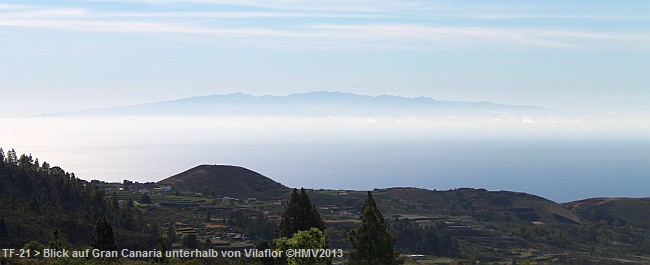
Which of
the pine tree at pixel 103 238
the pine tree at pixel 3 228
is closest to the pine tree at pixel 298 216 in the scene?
the pine tree at pixel 103 238

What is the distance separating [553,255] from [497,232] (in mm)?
23332

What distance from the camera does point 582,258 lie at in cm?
13338

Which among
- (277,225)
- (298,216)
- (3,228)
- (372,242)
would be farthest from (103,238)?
(277,225)

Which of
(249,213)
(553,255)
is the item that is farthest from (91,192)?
(553,255)

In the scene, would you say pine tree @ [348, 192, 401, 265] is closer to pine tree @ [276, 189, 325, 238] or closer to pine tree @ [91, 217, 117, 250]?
pine tree @ [276, 189, 325, 238]

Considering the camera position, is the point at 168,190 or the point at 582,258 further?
the point at 168,190

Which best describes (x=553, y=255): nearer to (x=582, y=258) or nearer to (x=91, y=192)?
(x=582, y=258)

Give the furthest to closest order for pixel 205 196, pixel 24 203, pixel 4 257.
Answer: pixel 205 196 < pixel 24 203 < pixel 4 257

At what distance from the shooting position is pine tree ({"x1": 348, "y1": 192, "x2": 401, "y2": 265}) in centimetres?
5066

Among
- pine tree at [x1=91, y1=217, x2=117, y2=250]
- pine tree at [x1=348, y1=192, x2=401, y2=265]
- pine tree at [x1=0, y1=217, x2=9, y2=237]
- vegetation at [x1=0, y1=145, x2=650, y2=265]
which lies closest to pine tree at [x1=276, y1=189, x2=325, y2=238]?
vegetation at [x1=0, y1=145, x2=650, y2=265]

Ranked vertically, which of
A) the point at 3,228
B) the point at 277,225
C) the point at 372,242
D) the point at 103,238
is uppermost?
the point at 277,225

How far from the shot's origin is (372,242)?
5081 centimetres

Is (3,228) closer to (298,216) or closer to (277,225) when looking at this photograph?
(298,216)

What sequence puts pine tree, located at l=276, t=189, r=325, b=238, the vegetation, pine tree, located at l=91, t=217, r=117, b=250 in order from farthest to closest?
pine tree, located at l=91, t=217, r=117, b=250 → the vegetation → pine tree, located at l=276, t=189, r=325, b=238
